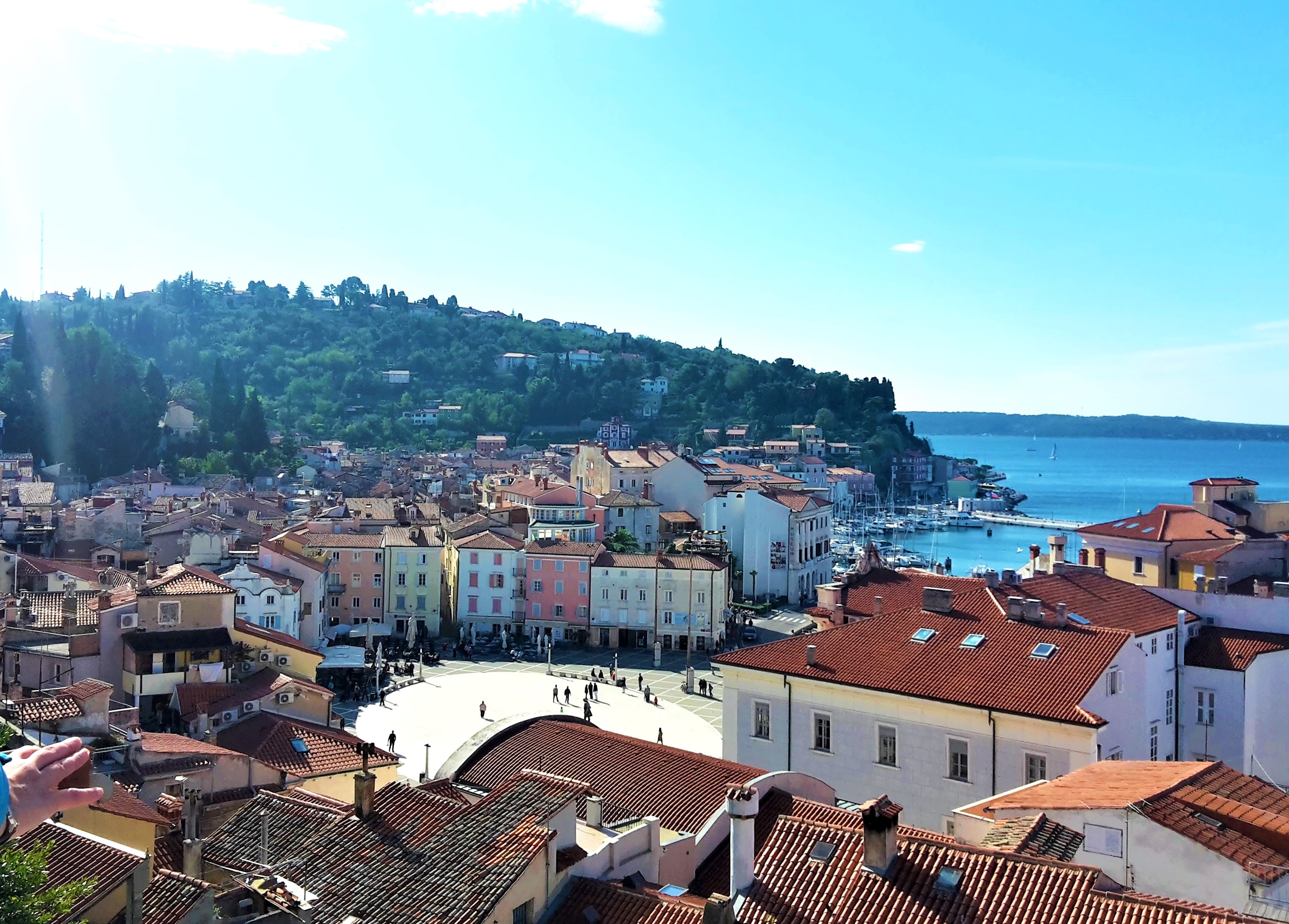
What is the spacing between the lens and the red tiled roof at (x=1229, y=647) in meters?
22.8

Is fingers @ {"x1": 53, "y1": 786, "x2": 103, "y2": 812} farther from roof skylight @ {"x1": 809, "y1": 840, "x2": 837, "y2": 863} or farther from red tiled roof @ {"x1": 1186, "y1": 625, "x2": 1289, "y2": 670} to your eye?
red tiled roof @ {"x1": 1186, "y1": 625, "x2": 1289, "y2": 670}

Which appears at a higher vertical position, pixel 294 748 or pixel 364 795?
pixel 364 795

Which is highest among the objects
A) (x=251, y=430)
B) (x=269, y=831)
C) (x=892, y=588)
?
(x=251, y=430)

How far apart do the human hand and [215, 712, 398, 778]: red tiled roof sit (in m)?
16.7

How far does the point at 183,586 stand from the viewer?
30.5 metres

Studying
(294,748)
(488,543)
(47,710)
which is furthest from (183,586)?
(488,543)

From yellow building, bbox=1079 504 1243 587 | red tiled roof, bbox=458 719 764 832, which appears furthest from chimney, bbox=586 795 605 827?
yellow building, bbox=1079 504 1243 587

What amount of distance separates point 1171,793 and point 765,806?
14.9 ft

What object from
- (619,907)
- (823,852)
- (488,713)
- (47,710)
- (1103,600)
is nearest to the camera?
(619,907)

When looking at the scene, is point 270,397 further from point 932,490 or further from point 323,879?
point 323,879

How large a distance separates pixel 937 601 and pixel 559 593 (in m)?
32.7

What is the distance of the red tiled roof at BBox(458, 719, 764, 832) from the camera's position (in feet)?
45.5

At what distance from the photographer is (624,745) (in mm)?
16281

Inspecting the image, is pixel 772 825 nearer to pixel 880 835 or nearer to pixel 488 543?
pixel 880 835
